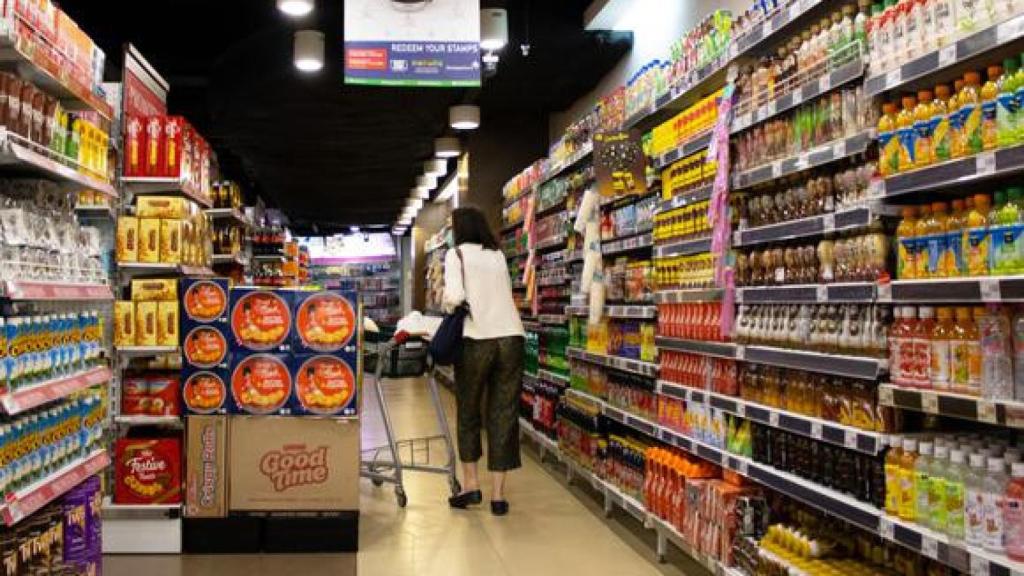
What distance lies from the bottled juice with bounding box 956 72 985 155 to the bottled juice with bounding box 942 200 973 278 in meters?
0.20

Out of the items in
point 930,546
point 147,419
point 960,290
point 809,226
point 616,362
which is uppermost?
point 809,226

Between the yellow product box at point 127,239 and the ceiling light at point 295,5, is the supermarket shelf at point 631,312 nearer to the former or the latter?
the yellow product box at point 127,239

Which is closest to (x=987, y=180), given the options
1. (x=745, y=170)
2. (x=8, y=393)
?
(x=745, y=170)

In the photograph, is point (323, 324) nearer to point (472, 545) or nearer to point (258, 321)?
point (258, 321)

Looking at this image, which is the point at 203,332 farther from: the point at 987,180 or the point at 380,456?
the point at 987,180

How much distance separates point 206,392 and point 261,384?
293 mm

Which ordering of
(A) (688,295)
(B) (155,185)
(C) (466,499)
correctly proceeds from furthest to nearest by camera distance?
(C) (466,499)
(B) (155,185)
(A) (688,295)

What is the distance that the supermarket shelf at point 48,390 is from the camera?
2.74 metres

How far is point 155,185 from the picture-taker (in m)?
5.21

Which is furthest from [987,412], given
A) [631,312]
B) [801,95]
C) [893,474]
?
[631,312]

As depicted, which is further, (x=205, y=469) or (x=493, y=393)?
(x=493, y=393)

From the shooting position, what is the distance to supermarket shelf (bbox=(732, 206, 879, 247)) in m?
3.07

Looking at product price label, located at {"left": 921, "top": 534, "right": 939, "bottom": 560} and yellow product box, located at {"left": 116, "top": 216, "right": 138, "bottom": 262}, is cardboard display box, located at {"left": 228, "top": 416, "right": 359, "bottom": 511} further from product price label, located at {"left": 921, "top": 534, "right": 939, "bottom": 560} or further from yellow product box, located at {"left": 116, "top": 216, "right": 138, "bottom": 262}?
product price label, located at {"left": 921, "top": 534, "right": 939, "bottom": 560}

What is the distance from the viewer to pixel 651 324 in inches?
208
